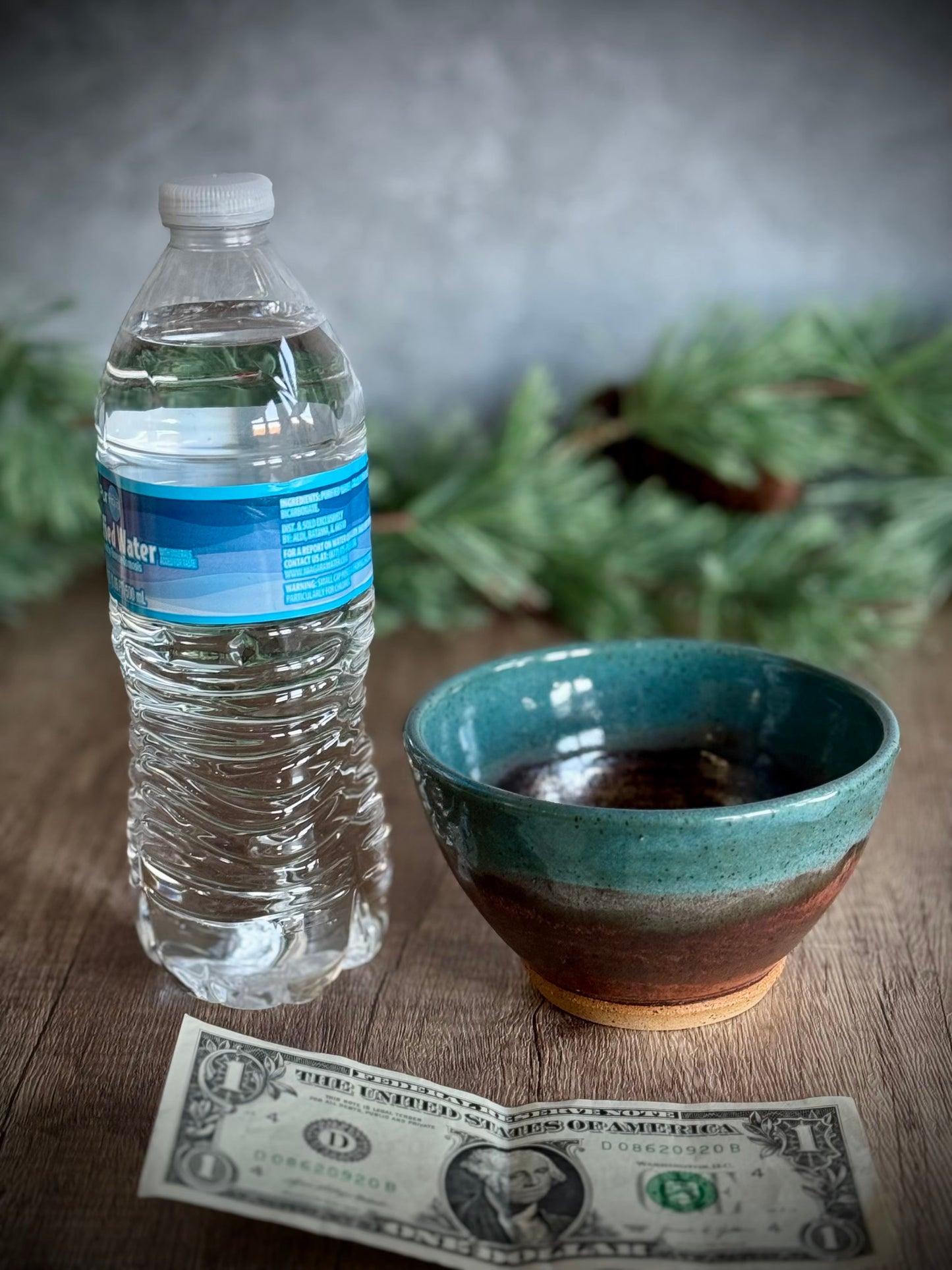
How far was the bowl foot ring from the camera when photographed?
2.03ft

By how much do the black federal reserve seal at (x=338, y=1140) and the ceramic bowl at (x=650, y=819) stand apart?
0.37 feet

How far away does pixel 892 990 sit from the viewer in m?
0.66

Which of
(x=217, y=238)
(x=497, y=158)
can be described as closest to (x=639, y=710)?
(x=217, y=238)

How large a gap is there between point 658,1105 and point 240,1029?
0.67 feet

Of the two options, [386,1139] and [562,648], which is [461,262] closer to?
[562,648]

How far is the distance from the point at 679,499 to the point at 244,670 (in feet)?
2.10

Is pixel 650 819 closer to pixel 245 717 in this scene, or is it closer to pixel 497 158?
pixel 245 717

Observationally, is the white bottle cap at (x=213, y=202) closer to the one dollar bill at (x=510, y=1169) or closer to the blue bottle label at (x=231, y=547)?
the blue bottle label at (x=231, y=547)

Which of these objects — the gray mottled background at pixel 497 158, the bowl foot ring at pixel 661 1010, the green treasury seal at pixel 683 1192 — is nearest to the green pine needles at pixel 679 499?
the gray mottled background at pixel 497 158

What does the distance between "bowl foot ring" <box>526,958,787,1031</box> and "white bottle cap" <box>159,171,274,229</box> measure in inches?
15.5

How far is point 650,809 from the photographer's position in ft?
2.18

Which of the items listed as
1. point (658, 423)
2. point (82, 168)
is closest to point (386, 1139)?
point (658, 423)

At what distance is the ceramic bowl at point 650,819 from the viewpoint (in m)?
0.55

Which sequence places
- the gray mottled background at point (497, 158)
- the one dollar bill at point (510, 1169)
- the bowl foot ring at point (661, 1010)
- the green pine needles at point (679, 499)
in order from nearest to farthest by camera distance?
the one dollar bill at point (510, 1169) → the bowl foot ring at point (661, 1010) → the green pine needles at point (679, 499) → the gray mottled background at point (497, 158)
